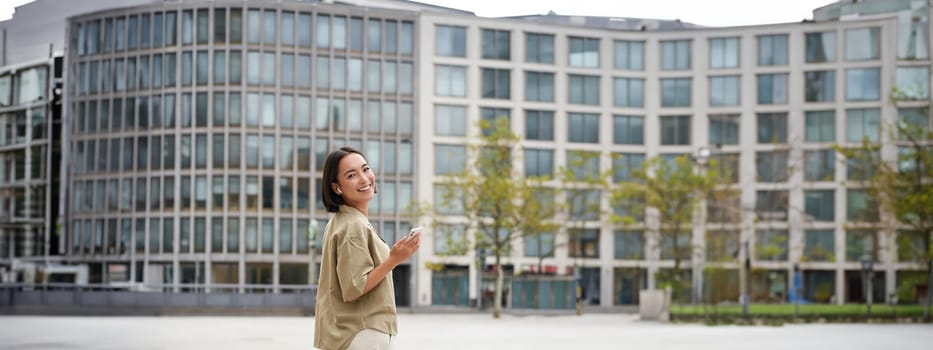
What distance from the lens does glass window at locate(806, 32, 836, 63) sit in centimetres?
7825

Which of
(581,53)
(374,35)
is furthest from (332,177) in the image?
(581,53)

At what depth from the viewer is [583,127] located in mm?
80625

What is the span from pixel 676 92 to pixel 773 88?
5521 mm

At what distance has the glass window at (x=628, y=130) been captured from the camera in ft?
266

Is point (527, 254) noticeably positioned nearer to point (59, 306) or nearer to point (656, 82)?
point (656, 82)

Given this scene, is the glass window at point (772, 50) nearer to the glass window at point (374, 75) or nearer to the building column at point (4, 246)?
the glass window at point (374, 75)

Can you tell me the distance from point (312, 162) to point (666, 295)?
113 ft

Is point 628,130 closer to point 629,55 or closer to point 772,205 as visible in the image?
point 629,55

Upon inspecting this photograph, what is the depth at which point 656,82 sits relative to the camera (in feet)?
266

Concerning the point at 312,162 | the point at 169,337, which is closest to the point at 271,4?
the point at 312,162

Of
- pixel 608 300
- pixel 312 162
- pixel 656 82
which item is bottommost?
pixel 608 300

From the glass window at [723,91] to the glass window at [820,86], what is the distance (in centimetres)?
397

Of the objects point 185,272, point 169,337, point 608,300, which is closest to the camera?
point 169,337

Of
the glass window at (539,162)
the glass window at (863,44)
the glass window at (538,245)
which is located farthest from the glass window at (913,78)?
the glass window at (538,245)
